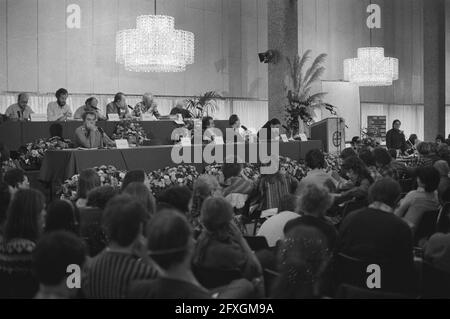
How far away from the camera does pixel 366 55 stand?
15719 millimetres

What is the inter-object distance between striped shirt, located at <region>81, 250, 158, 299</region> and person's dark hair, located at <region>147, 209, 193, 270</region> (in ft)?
1.23

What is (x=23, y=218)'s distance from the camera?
3.42 m

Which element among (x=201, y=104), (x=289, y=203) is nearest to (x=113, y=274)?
(x=289, y=203)

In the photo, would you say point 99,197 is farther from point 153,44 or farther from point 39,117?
point 39,117

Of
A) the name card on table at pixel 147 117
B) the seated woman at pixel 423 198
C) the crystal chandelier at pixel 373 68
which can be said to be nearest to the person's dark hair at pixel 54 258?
the seated woman at pixel 423 198

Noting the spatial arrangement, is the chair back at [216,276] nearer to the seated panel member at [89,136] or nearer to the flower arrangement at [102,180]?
the flower arrangement at [102,180]

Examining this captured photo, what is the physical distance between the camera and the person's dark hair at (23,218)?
11.2 ft

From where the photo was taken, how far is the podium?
11.8 meters

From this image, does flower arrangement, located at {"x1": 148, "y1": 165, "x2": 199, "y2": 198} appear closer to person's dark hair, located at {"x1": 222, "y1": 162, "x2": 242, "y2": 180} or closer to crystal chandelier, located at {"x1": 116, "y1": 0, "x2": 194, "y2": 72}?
person's dark hair, located at {"x1": 222, "y1": 162, "x2": 242, "y2": 180}

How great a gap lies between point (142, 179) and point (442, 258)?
2627mm

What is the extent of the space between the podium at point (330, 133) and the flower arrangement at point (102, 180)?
16.9ft

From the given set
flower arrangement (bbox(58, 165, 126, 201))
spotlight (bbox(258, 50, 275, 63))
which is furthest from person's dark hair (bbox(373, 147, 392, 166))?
spotlight (bbox(258, 50, 275, 63))

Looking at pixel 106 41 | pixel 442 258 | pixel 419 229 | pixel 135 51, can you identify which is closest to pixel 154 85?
pixel 106 41

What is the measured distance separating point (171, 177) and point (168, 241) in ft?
18.1
